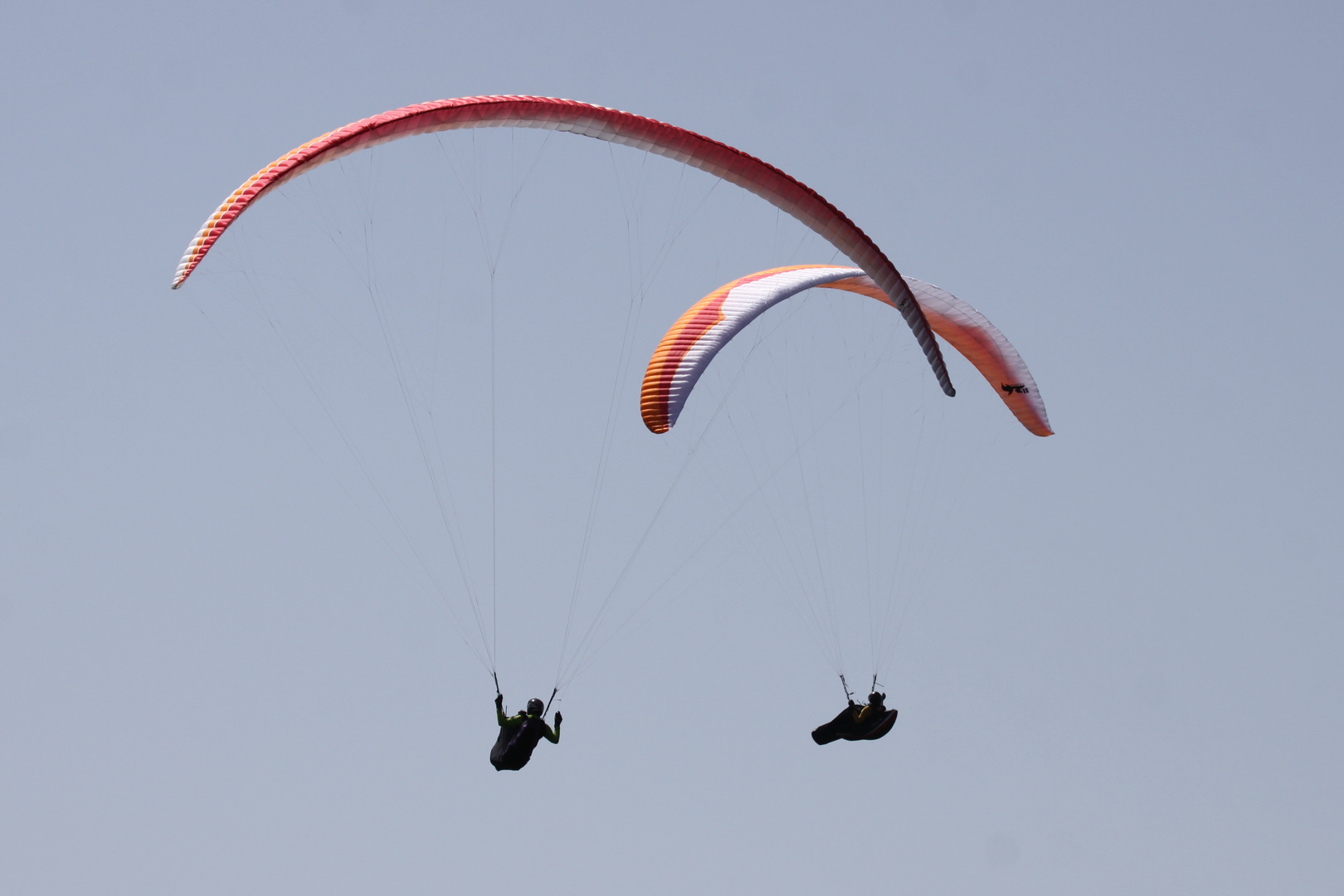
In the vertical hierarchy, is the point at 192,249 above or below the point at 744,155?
below

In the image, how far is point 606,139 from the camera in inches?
1099

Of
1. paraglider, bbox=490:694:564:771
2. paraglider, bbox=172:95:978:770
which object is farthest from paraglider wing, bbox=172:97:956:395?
paraglider, bbox=490:694:564:771

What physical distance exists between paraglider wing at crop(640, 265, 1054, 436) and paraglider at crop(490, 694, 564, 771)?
3.66m

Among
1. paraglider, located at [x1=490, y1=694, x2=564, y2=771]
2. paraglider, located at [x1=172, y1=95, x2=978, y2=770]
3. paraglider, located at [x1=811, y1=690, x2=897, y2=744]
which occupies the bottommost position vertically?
paraglider, located at [x1=490, y1=694, x2=564, y2=771]

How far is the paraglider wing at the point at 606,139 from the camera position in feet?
82.7

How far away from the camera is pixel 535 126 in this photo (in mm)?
27219

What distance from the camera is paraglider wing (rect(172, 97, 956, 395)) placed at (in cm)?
2520

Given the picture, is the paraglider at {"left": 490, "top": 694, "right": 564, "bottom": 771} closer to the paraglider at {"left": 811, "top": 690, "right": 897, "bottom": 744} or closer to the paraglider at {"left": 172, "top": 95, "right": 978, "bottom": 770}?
the paraglider at {"left": 172, "top": 95, "right": 978, "bottom": 770}

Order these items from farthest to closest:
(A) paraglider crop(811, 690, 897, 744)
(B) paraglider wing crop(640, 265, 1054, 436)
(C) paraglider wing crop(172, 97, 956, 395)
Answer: (A) paraglider crop(811, 690, 897, 744)
(B) paraglider wing crop(640, 265, 1054, 436)
(C) paraglider wing crop(172, 97, 956, 395)

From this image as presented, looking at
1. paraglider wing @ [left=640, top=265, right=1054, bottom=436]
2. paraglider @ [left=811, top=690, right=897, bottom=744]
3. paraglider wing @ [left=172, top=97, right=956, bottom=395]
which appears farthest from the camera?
paraglider @ [left=811, top=690, right=897, bottom=744]

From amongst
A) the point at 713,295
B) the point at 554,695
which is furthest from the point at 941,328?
the point at 554,695

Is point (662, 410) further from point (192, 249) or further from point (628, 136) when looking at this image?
point (192, 249)

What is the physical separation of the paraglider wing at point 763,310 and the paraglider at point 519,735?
12.0 ft

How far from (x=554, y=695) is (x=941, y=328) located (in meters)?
9.59
